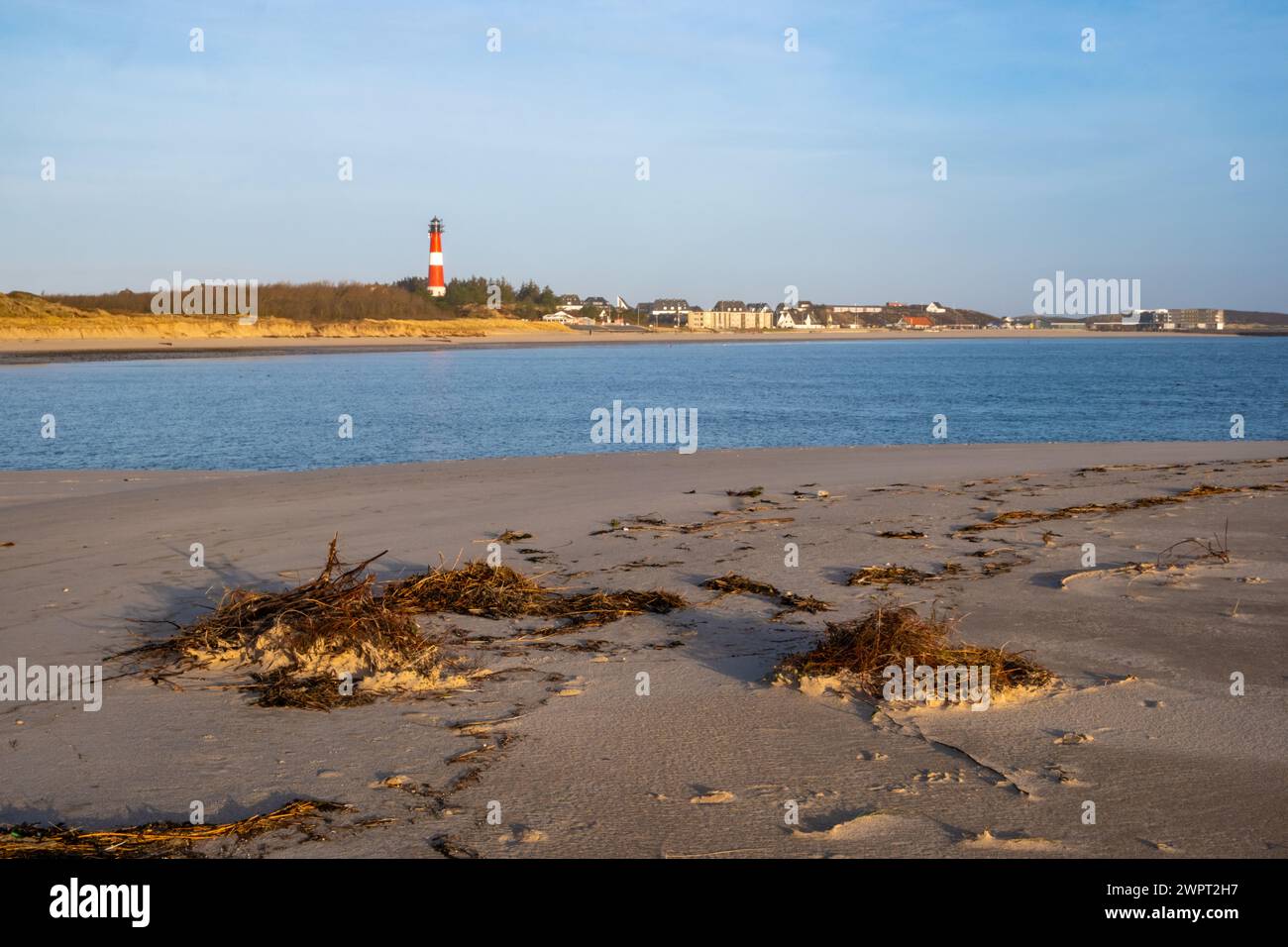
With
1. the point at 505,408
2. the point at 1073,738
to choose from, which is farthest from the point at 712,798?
the point at 505,408

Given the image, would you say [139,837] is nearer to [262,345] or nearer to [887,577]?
[887,577]

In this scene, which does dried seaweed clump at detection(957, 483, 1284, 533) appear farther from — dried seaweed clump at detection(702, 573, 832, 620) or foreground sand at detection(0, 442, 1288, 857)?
dried seaweed clump at detection(702, 573, 832, 620)

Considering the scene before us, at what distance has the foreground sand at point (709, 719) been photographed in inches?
153

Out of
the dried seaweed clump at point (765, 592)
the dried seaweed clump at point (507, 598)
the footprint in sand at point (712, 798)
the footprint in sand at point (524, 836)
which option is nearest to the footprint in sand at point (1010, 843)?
the footprint in sand at point (712, 798)

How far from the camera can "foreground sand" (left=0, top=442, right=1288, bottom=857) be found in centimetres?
389

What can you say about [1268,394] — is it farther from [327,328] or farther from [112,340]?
[327,328]

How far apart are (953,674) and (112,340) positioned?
73077 millimetres

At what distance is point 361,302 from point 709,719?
105 m

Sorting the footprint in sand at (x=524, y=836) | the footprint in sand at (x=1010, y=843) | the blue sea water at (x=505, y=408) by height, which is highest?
the blue sea water at (x=505, y=408)

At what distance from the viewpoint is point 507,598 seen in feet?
23.3

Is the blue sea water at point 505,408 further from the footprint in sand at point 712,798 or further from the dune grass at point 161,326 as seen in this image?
the dune grass at point 161,326

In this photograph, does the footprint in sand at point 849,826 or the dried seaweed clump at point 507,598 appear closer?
the footprint in sand at point 849,826

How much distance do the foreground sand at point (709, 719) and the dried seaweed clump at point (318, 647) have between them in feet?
0.87
